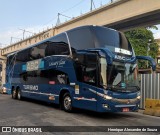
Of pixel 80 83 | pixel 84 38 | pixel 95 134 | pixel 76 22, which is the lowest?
pixel 95 134

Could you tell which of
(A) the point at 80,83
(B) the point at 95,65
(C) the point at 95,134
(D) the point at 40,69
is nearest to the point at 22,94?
(D) the point at 40,69

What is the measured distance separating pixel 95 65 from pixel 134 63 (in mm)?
1958

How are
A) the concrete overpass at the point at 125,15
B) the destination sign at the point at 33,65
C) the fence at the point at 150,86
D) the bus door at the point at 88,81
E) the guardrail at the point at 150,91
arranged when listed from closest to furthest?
1. the bus door at the point at 88,81
2. the guardrail at the point at 150,91
3. the fence at the point at 150,86
4. the destination sign at the point at 33,65
5. the concrete overpass at the point at 125,15

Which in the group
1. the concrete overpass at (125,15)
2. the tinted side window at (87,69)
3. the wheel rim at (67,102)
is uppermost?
the concrete overpass at (125,15)

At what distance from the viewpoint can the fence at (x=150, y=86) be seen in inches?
587

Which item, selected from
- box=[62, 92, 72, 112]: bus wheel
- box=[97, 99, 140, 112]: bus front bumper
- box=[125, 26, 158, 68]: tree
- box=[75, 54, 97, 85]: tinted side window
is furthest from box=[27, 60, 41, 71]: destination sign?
box=[125, 26, 158, 68]: tree

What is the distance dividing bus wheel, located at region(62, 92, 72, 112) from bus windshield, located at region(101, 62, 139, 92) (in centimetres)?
276

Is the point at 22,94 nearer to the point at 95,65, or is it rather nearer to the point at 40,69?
the point at 40,69

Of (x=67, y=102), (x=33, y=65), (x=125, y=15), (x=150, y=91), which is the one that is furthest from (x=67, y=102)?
(x=125, y=15)

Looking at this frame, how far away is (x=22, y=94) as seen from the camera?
785 inches

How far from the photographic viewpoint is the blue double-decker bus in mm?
11180

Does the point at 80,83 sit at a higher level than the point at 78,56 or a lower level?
lower

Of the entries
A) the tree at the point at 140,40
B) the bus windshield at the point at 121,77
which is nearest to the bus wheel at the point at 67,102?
the bus windshield at the point at 121,77

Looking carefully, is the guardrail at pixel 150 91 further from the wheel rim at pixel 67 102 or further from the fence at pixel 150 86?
the wheel rim at pixel 67 102
